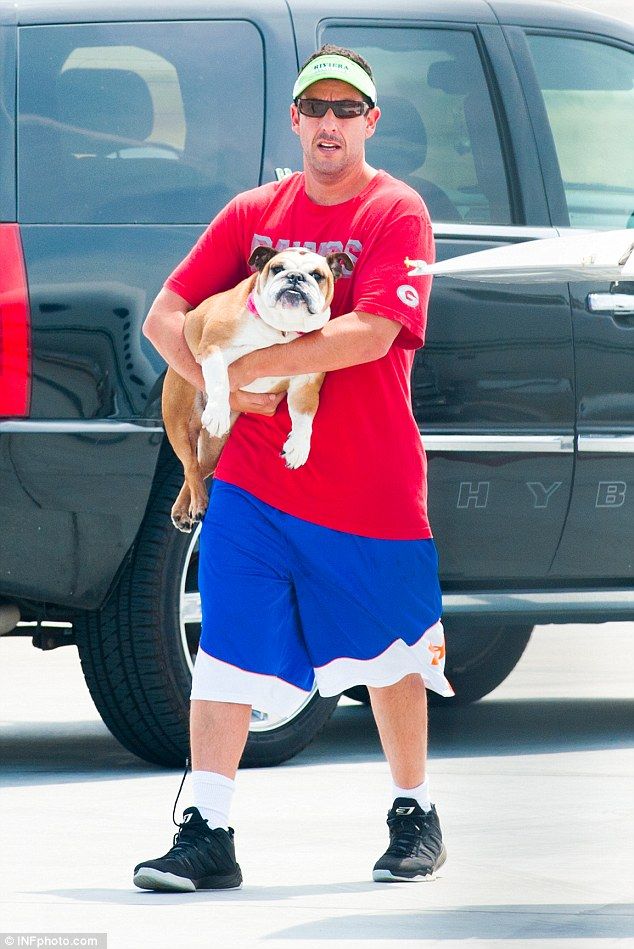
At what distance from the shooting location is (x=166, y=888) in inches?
165

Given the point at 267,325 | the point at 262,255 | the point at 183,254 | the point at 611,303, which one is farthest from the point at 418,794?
the point at 611,303

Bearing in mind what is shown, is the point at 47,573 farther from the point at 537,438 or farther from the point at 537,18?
the point at 537,18

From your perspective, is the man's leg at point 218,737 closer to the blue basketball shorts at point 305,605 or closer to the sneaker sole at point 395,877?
the blue basketball shorts at point 305,605

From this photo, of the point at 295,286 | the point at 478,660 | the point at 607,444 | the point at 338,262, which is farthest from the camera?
the point at 478,660

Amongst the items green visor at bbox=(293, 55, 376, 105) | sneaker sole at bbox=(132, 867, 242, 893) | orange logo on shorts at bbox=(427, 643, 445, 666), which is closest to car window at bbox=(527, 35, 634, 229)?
green visor at bbox=(293, 55, 376, 105)

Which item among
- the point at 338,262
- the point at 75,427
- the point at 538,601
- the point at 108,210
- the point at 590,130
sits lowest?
the point at 538,601

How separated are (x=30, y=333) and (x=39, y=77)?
72 cm

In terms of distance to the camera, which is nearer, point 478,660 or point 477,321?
point 477,321

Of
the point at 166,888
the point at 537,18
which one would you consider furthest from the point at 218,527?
the point at 537,18

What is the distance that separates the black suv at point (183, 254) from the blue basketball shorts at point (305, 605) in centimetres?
103

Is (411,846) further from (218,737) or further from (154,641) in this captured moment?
(154,641)

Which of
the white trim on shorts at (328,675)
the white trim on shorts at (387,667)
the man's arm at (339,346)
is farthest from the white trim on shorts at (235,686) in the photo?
the man's arm at (339,346)

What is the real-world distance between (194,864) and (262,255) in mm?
1248

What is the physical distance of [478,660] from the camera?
7.37 meters
